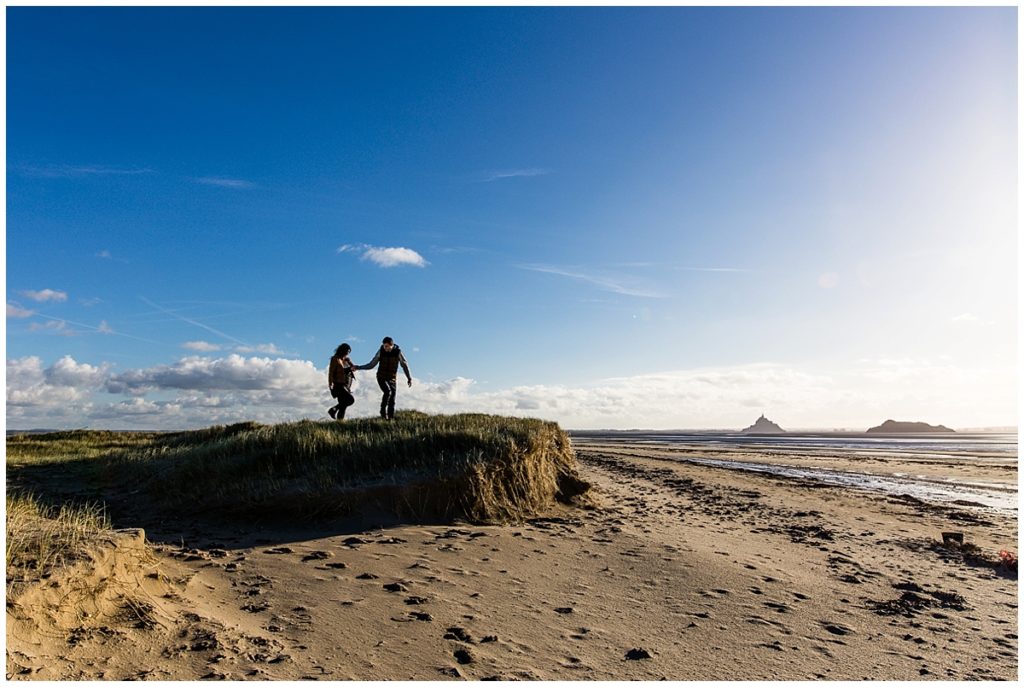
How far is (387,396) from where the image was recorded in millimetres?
15781

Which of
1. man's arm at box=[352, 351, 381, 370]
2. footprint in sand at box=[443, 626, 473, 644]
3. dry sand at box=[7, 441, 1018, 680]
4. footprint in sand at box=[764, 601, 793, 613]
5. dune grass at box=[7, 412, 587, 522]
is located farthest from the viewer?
man's arm at box=[352, 351, 381, 370]

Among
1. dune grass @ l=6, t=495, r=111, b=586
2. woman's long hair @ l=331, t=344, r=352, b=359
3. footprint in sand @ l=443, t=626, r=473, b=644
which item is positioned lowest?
footprint in sand @ l=443, t=626, r=473, b=644

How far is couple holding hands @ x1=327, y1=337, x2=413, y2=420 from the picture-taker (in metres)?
15.8

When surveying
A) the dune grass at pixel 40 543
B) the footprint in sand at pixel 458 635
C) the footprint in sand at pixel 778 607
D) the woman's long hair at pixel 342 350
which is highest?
the woman's long hair at pixel 342 350

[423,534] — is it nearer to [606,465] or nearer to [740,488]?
[740,488]

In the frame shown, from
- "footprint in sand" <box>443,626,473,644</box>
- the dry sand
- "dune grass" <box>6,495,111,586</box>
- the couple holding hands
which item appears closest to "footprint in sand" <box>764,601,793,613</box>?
the dry sand

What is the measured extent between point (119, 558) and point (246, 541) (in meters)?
2.56

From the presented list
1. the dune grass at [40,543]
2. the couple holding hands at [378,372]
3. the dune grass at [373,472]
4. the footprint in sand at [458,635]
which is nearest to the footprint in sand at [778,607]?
the footprint in sand at [458,635]

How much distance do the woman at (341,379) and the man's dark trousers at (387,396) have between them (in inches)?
40.5

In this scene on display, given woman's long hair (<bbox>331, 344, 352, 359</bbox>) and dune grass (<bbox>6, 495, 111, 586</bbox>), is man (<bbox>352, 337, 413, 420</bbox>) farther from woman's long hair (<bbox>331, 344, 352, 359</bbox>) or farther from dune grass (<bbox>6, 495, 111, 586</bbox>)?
dune grass (<bbox>6, 495, 111, 586</bbox>)

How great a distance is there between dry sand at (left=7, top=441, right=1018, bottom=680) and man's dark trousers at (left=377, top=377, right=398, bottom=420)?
741cm

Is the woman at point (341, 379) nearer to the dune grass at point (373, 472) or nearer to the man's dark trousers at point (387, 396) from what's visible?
the man's dark trousers at point (387, 396)

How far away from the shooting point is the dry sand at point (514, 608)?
421cm

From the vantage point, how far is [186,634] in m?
4.41
